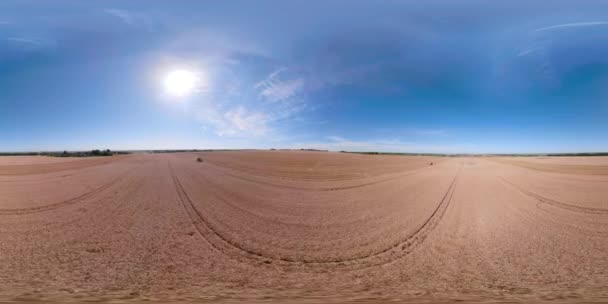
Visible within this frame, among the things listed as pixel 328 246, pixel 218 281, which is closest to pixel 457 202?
pixel 328 246

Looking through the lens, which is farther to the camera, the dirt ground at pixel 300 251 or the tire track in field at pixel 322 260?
the tire track in field at pixel 322 260

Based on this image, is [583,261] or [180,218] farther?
[180,218]

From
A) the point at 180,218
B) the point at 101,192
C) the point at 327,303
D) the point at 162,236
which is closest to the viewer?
the point at 327,303

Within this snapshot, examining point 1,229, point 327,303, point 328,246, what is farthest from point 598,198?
point 1,229

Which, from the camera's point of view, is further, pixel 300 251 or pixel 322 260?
pixel 300 251

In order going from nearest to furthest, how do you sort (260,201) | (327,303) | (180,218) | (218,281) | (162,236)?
(327,303), (218,281), (162,236), (180,218), (260,201)

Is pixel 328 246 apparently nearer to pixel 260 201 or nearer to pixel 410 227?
pixel 410 227

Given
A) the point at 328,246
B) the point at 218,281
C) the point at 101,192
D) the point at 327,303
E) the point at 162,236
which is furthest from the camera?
the point at 101,192

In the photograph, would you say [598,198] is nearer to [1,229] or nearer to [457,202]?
[457,202]

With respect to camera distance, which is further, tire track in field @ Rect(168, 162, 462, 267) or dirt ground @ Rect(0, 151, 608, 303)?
tire track in field @ Rect(168, 162, 462, 267)
